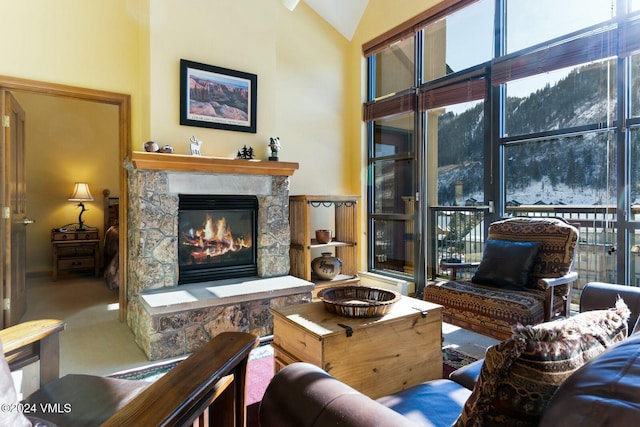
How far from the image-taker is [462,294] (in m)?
2.72

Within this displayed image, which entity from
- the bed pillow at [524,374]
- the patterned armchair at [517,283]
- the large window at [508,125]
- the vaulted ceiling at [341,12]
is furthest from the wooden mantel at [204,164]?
the bed pillow at [524,374]

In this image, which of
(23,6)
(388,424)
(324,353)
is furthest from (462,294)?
(23,6)

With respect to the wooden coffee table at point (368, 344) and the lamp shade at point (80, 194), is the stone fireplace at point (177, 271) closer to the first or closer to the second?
the wooden coffee table at point (368, 344)

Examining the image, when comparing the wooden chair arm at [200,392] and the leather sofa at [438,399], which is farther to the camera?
the wooden chair arm at [200,392]

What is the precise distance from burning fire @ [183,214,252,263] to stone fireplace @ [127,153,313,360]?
21 centimetres

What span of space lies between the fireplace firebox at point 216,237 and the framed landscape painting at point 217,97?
73cm

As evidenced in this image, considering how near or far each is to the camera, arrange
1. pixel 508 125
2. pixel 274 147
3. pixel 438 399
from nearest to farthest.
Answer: pixel 438 399
pixel 508 125
pixel 274 147

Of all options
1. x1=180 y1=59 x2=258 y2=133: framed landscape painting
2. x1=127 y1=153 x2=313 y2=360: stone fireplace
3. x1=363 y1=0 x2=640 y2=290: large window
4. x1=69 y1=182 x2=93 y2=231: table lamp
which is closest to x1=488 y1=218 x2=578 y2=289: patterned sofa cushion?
x1=363 y1=0 x2=640 y2=290: large window

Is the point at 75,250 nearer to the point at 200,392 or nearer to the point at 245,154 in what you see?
the point at 245,154

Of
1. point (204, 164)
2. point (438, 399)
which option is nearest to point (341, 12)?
point (204, 164)

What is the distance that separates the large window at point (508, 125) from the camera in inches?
110

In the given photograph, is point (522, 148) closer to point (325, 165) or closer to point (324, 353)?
point (325, 165)

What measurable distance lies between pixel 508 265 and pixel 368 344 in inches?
62.8

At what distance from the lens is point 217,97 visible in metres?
3.57
